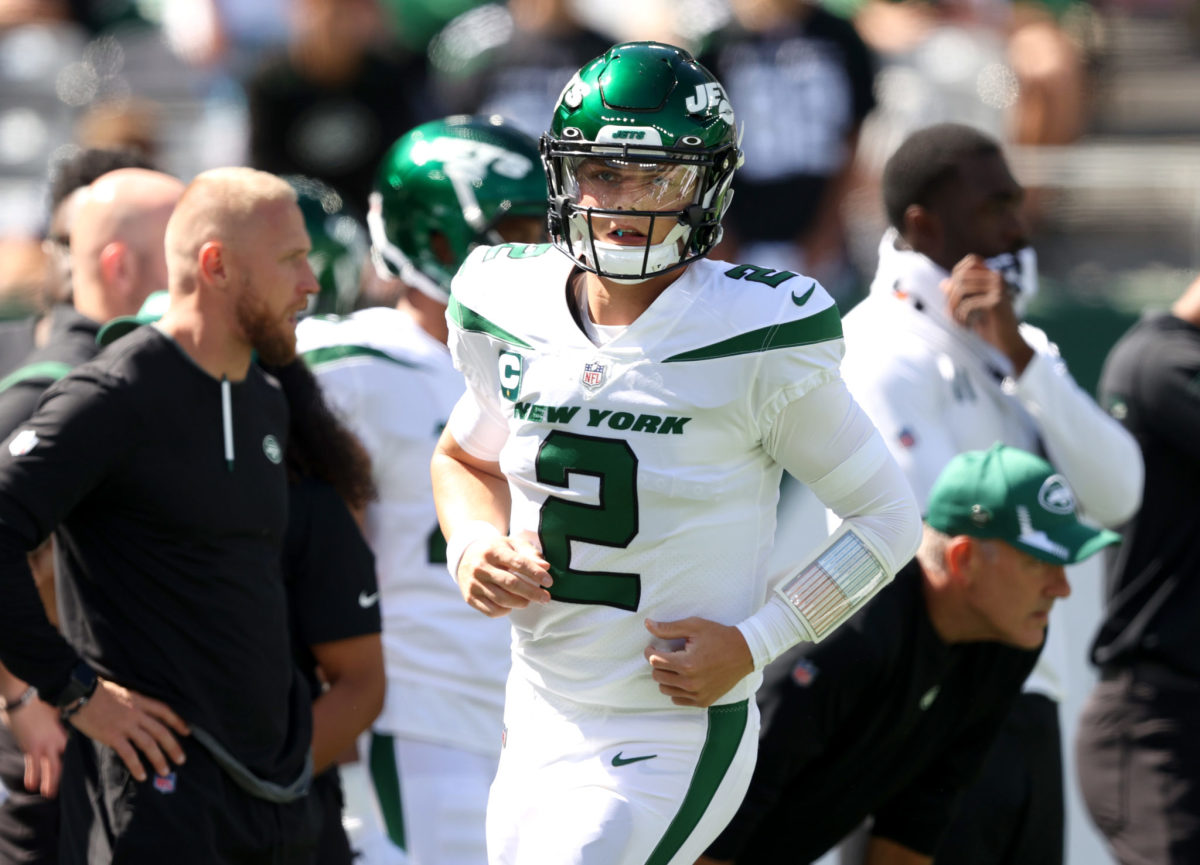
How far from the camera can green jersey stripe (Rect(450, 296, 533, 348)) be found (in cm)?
317

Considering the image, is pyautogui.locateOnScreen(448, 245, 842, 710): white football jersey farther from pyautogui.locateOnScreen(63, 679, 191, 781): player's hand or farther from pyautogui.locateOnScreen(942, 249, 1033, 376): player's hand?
pyautogui.locateOnScreen(942, 249, 1033, 376): player's hand

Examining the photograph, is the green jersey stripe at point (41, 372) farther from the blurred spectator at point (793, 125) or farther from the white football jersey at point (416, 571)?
the blurred spectator at point (793, 125)

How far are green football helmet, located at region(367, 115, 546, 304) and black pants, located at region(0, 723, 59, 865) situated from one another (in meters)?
1.59

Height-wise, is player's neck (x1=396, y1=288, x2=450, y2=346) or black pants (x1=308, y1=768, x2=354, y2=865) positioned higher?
player's neck (x1=396, y1=288, x2=450, y2=346)

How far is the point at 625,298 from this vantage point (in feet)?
10.4

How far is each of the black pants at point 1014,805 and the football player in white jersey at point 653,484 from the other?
6.09 ft

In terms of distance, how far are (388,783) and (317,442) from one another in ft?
3.10

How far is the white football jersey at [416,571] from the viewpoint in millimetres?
4520

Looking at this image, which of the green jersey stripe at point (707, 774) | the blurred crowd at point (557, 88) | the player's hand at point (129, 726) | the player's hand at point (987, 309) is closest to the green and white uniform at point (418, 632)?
the player's hand at point (129, 726)

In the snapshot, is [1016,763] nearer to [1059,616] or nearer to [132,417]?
[1059,616]

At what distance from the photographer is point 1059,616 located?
5.08 m

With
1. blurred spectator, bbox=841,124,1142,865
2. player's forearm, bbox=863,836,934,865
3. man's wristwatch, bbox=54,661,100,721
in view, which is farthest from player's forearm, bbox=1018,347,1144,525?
man's wristwatch, bbox=54,661,100,721

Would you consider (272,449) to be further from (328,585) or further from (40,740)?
(40,740)

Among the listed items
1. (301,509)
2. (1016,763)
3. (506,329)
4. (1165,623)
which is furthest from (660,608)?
(1165,623)
